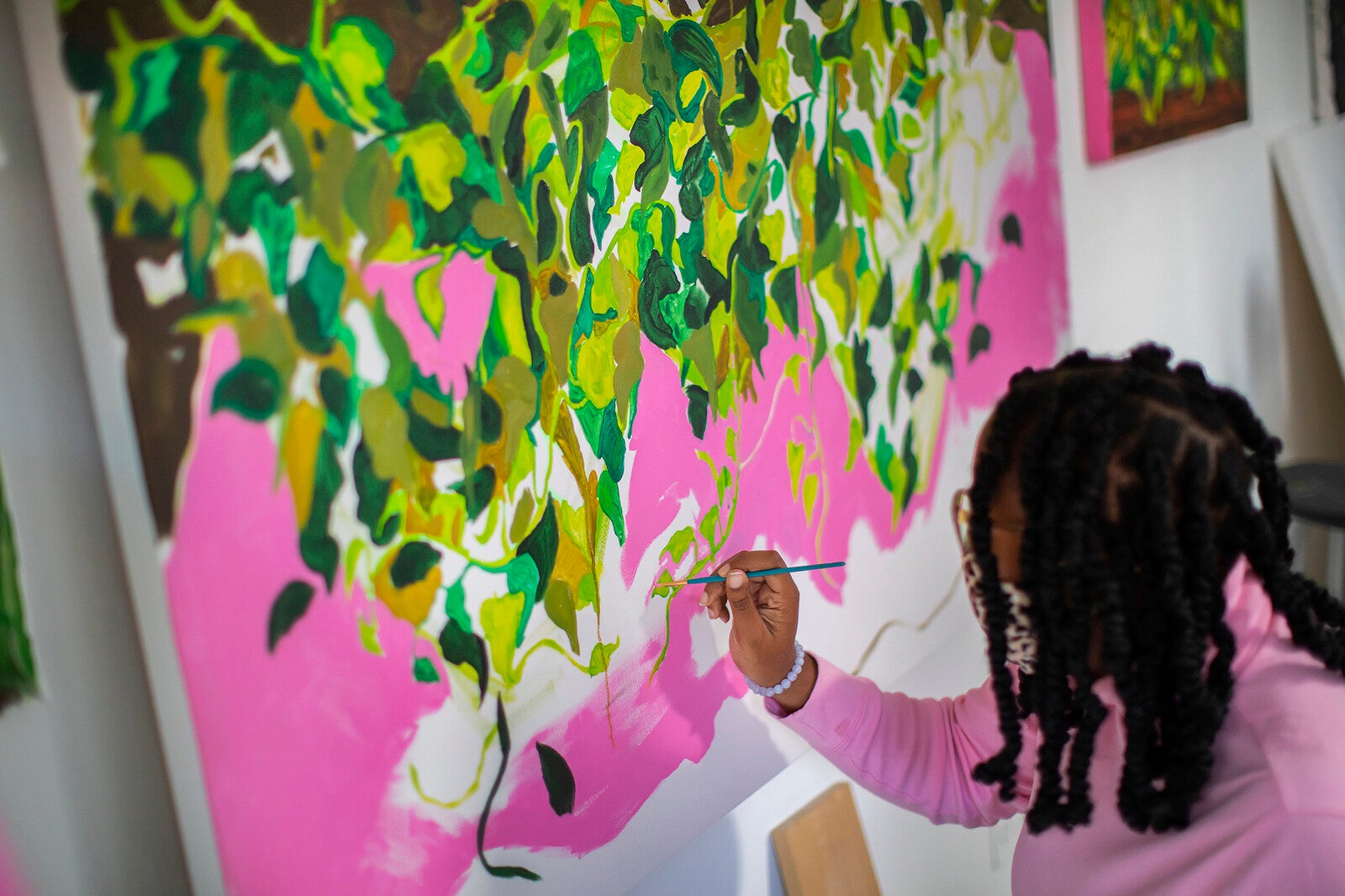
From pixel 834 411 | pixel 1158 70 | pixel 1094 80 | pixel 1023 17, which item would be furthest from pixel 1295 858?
pixel 1158 70

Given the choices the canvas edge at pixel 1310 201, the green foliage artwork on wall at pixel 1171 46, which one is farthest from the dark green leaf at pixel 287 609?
the canvas edge at pixel 1310 201

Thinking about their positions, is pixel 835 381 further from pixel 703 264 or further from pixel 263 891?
pixel 263 891

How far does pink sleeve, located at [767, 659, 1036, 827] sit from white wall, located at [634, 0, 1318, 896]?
14cm

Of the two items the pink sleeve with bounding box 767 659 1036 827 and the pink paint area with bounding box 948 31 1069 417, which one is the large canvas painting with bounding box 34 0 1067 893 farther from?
the pink paint area with bounding box 948 31 1069 417

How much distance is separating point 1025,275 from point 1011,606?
0.77 meters

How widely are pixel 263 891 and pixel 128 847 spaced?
0.33ft

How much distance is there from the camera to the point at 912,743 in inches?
44.9

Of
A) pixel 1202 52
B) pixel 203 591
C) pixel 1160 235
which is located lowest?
pixel 203 591

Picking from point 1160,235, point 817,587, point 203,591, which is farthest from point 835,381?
point 1160,235

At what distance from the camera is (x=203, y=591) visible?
627 mm

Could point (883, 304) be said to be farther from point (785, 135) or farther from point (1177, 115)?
point (1177, 115)

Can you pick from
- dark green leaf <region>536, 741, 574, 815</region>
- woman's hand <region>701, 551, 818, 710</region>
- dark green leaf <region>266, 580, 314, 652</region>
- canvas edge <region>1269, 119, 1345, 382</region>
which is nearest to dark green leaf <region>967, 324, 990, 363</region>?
woman's hand <region>701, 551, 818, 710</region>

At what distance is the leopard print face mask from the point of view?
0.94m

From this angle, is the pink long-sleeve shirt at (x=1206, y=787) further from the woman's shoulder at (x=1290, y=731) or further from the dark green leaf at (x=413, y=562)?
the dark green leaf at (x=413, y=562)
